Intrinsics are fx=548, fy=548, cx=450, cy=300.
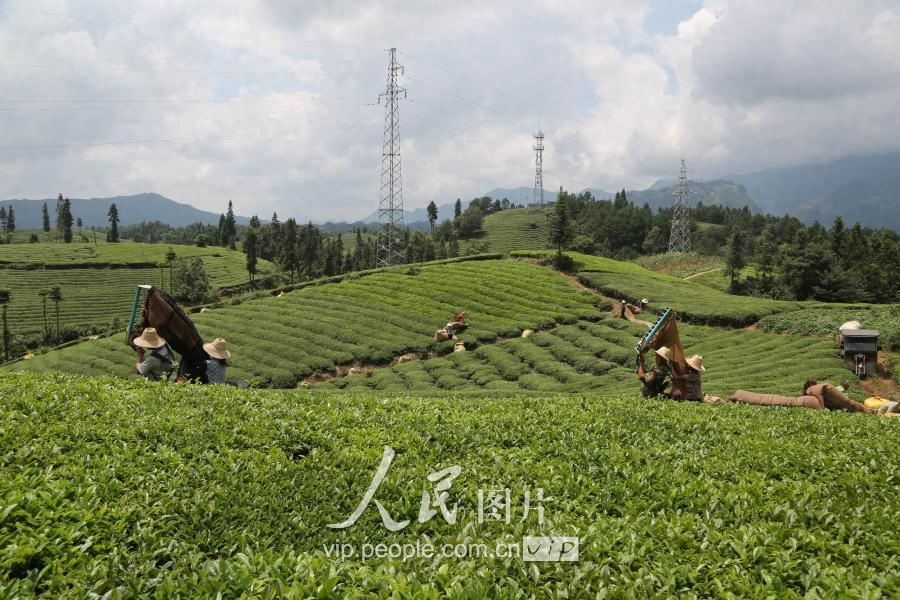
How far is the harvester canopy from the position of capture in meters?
12.0

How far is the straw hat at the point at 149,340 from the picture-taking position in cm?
1203

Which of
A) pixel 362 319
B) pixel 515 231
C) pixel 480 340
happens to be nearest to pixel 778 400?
pixel 480 340

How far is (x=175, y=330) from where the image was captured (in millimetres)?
12195

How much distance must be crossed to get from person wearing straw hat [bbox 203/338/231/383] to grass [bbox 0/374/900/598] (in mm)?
3496

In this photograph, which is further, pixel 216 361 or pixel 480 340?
pixel 480 340

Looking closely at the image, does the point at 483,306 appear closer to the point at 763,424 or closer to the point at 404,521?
the point at 763,424

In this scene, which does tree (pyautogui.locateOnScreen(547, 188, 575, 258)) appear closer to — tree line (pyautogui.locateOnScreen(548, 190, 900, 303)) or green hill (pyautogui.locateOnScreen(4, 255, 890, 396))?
tree line (pyautogui.locateOnScreen(548, 190, 900, 303))

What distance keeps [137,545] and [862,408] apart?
49.0ft

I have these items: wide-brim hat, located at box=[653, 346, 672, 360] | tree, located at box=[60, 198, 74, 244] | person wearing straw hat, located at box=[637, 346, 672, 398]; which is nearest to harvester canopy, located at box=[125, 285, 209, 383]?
person wearing straw hat, located at box=[637, 346, 672, 398]

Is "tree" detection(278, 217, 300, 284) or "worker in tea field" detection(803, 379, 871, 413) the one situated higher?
"tree" detection(278, 217, 300, 284)

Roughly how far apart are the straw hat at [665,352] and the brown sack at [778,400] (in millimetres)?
2102

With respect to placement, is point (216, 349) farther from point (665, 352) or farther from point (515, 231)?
point (515, 231)

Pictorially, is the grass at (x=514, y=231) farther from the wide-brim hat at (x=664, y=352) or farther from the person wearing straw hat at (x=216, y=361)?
the person wearing straw hat at (x=216, y=361)

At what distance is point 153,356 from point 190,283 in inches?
2771
